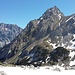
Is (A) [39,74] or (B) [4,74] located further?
(A) [39,74]

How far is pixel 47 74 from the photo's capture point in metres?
43.5

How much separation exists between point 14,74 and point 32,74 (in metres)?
4.10

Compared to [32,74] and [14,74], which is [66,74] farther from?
[14,74]

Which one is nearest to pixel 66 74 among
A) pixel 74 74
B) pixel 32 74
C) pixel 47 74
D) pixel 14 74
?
pixel 74 74

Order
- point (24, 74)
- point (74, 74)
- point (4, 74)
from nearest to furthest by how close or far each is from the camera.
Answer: point (4, 74) < point (24, 74) < point (74, 74)

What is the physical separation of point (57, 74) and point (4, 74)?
492 inches

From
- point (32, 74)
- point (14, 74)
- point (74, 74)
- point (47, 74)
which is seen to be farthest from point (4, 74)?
point (74, 74)

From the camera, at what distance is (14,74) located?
40.7 m

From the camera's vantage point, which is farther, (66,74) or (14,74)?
(66,74)

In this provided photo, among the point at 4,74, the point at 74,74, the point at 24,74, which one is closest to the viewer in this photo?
the point at 4,74

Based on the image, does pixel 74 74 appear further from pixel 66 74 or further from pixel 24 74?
pixel 24 74

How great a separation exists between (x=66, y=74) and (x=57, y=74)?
2.08 metres

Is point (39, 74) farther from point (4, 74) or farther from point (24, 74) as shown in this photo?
point (4, 74)

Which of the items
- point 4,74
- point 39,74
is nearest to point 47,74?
point 39,74
